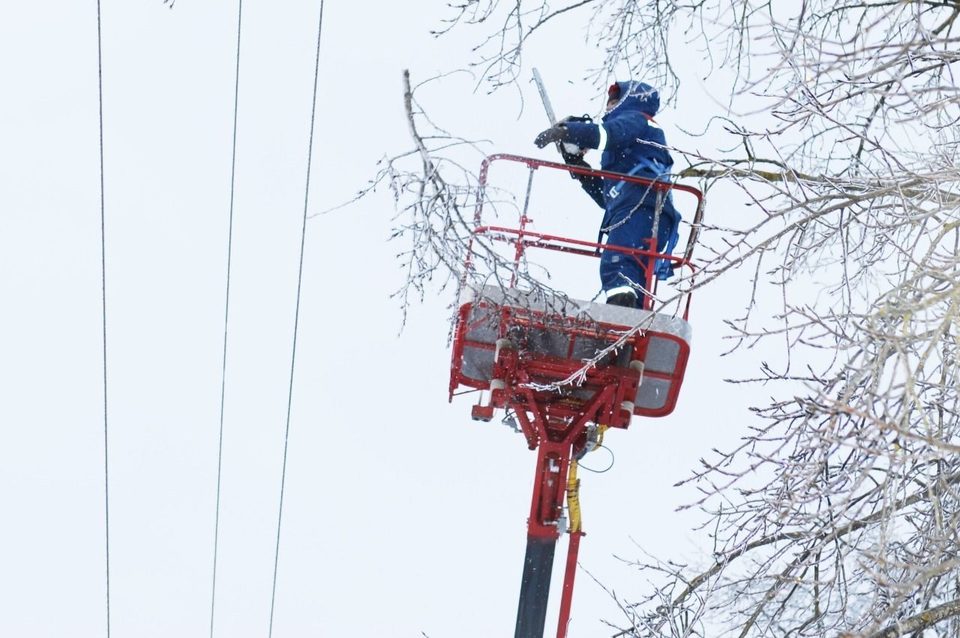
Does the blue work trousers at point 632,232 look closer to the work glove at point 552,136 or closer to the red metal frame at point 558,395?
the red metal frame at point 558,395

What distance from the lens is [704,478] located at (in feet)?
14.6

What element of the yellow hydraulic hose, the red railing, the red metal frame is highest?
the red railing

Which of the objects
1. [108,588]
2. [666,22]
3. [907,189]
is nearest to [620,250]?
[666,22]

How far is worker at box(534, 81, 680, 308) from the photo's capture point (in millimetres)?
7871

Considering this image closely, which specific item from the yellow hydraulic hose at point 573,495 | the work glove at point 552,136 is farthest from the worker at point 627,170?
the yellow hydraulic hose at point 573,495

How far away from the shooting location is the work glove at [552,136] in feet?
25.6

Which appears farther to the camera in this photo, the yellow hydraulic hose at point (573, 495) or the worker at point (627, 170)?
the yellow hydraulic hose at point (573, 495)

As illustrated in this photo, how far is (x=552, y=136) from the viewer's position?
25.6 ft

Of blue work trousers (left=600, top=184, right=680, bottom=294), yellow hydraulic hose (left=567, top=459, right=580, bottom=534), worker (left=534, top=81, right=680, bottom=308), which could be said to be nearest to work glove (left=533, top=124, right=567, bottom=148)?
worker (left=534, top=81, right=680, bottom=308)

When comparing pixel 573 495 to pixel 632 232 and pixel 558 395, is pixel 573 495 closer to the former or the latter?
pixel 558 395

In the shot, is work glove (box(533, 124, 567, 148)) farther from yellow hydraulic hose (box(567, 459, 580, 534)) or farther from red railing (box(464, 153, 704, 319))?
yellow hydraulic hose (box(567, 459, 580, 534))

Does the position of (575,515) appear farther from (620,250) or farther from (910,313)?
(910,313)

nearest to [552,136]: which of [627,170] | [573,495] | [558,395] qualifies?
[627,170]

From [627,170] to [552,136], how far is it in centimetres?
63
